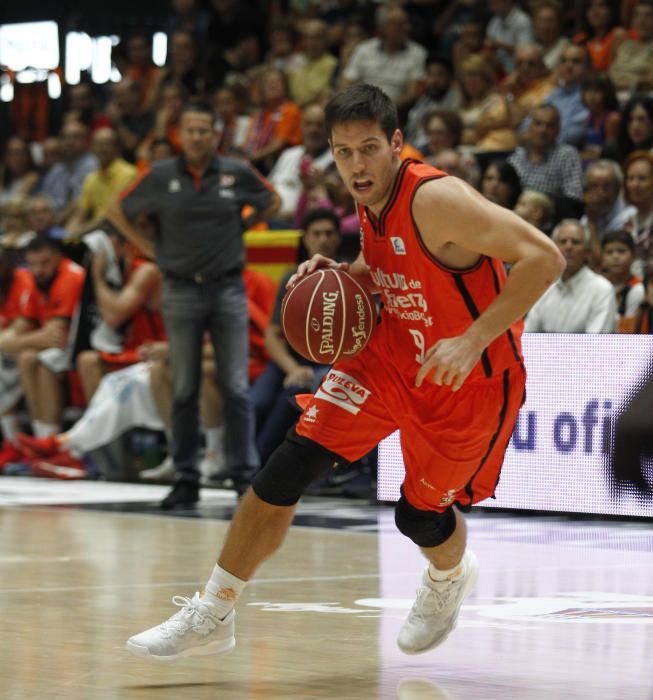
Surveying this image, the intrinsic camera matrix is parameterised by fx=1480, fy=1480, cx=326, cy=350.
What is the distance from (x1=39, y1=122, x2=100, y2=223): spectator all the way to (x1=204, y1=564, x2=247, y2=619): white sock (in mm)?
10638

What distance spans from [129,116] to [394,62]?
355 centimetres

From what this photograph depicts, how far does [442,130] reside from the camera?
34.1 feet

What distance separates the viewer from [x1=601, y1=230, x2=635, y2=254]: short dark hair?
833 cm

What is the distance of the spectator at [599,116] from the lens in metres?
9.93

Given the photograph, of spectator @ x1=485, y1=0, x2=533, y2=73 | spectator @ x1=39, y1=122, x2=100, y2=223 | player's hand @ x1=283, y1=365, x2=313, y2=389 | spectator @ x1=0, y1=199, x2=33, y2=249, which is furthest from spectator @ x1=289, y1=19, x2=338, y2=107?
player's hand @ x1=283, y1=365, x2=313, y2=389

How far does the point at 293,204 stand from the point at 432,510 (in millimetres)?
8013

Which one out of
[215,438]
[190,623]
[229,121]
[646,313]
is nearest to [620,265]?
[646,313]

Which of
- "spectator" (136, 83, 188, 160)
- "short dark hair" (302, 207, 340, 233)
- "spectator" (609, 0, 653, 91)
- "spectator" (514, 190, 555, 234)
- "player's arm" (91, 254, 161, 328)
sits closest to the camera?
"spectator" (514, 190, 555, 234)

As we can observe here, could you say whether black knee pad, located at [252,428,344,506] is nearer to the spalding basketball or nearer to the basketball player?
the basketball player

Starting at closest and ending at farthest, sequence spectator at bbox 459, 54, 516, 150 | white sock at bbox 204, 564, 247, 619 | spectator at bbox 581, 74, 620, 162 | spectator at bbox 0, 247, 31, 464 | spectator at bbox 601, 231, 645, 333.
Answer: white sock at bbox 204, 564, 247, 619 < spectator at bbox 601, 231, 645, 333 < spectator at bbox 581, 74, 620, 162 < spectator at bbox 459, 54, 516, 150 < spectator at bbox 0, 247, 31, 464

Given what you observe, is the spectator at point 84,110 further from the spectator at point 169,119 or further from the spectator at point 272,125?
the spectator at point 272,125

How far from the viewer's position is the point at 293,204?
38.9 ft

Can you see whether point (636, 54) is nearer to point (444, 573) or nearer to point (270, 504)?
point (444, 573)

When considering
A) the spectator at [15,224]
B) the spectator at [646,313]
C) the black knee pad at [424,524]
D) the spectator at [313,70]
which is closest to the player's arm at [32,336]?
the spectator at [15,224]
